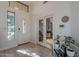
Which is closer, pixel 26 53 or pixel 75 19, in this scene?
pixel 75 19

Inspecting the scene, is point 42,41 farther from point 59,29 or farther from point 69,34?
point 69,34

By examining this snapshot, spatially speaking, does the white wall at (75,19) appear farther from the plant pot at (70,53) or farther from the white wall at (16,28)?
the white wall at (16,28)

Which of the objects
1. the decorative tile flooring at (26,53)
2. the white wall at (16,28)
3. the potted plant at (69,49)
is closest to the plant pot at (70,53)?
the potted plant at (69,49)

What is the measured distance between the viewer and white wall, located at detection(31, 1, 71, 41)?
340cm

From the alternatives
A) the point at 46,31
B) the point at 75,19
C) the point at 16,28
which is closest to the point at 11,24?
the point at 16,28

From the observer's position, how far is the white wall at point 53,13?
3.40 meters

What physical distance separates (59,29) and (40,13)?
1.63 metres

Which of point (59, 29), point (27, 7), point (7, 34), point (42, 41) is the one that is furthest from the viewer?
point (27, 7)

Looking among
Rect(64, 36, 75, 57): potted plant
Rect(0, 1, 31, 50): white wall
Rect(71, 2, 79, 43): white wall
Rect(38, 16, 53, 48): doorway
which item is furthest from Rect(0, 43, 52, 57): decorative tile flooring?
Rect(71, 2, 79, 43): white wall

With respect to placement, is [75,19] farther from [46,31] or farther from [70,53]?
[46,31]

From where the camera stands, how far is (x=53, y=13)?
4.14 metres

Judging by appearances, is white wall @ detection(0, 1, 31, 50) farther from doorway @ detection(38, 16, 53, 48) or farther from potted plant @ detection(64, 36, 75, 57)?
potted plant @ detection(64, 36, 75, 57)

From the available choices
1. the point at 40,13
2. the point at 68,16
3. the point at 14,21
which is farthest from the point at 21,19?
the point at 68,16

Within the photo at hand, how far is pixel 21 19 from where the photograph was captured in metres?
5.10
